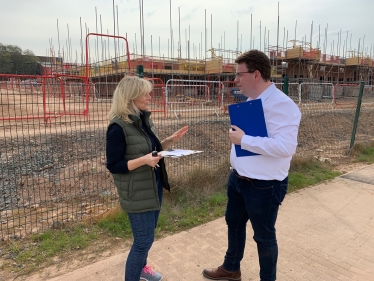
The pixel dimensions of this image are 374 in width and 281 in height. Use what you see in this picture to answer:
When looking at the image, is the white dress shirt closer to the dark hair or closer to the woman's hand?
the dark hair

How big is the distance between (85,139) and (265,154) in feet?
20.9

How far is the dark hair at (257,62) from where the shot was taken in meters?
2.06

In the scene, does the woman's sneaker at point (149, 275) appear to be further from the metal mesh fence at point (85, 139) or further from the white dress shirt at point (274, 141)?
the metal mesh fence at point (85, 139)

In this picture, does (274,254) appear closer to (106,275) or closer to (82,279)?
(106,275)

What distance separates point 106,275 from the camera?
276 cm

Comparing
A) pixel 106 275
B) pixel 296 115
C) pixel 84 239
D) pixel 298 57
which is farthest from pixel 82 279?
pixel 298 57

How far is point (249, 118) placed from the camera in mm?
2053

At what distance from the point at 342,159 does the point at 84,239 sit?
22.0 ft

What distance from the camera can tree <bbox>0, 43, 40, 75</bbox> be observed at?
2892 cm

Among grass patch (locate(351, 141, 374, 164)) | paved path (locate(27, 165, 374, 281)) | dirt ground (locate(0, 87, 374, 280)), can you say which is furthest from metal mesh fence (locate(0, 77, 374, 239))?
paved path (locate(27, 165, 374, 281))

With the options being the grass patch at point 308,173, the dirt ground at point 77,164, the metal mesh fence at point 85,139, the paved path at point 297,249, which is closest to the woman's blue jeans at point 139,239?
the paved path at point 297,249

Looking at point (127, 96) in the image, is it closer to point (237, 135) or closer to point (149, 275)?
point (237, 135)

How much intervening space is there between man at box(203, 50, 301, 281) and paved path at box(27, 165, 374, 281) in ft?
2.60

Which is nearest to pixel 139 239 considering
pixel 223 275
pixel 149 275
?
pixel 149 275
